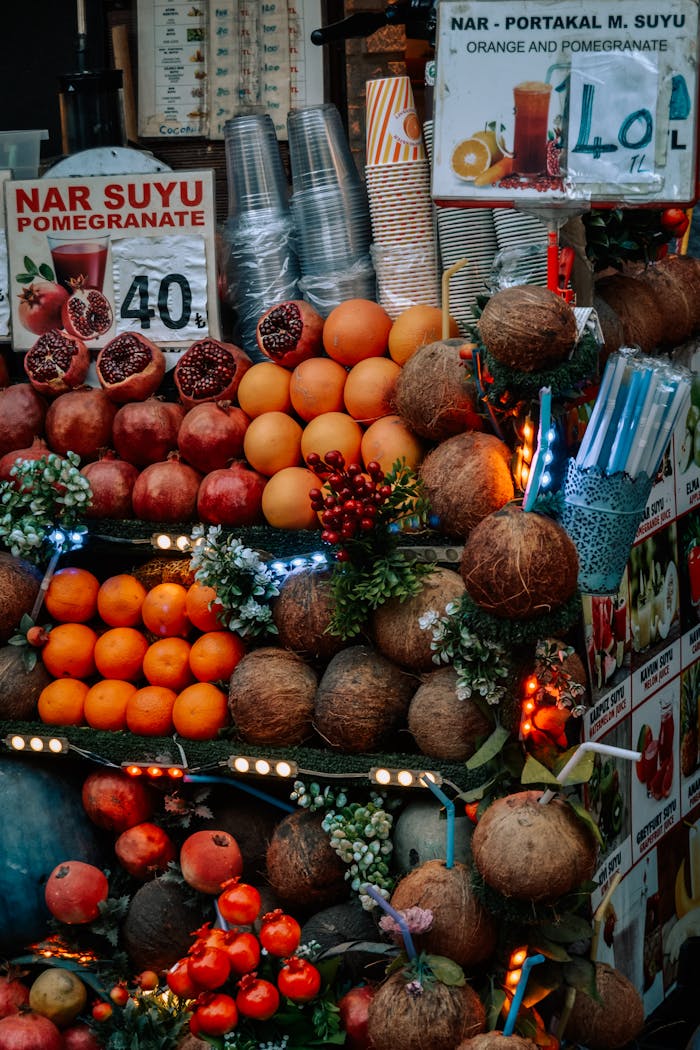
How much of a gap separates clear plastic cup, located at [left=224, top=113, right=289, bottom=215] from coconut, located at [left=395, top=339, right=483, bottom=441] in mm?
1201

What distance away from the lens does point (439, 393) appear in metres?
4.55

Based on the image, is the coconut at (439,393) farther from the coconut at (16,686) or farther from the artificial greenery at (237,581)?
the coconut at (16,686)

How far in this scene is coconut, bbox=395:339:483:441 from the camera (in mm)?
4555

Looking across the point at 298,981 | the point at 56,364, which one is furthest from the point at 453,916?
the point at 56,364

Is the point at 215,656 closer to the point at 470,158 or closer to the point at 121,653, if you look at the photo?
the point at 121,653

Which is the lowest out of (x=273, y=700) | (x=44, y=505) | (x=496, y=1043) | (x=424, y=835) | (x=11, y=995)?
(x=11, y=995)

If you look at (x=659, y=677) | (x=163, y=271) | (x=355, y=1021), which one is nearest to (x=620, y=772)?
(x=659, y=677)

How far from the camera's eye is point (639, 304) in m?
5.28

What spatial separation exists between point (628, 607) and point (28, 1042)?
106 inches

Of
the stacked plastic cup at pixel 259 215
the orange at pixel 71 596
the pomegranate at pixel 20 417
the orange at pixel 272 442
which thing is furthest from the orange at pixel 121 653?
the stacked plastic cup at pixel 259 215

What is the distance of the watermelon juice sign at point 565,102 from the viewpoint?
4023 mm

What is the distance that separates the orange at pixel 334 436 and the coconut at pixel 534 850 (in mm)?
1499

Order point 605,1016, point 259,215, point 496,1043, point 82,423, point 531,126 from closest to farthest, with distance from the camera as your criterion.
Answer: point 496,1043 → point 531,126 → point 605,1016 → point 82,423 → point 259,215

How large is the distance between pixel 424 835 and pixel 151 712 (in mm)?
1152
